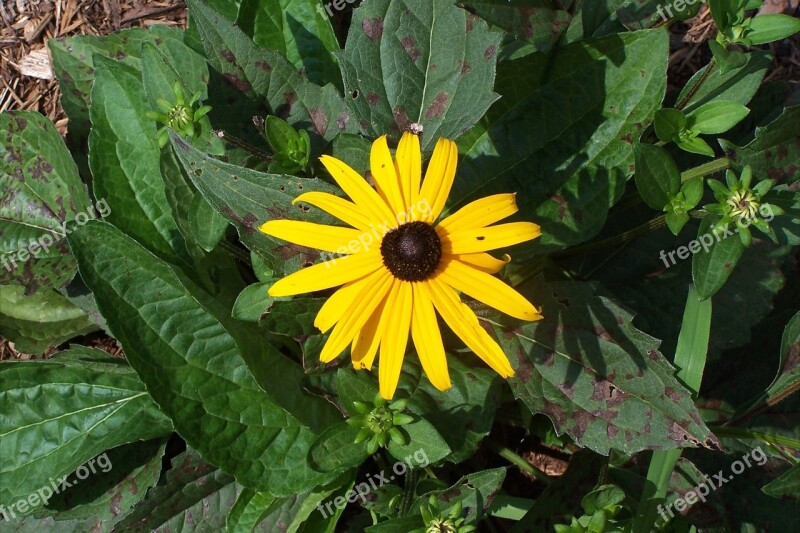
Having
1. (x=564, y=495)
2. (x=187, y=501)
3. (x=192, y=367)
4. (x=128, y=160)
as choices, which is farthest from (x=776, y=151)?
(x=187, y=501)

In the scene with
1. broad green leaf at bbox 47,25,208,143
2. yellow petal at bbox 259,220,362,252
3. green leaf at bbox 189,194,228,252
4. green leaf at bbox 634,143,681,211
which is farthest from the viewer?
broad green leaf at bbox 47,25,208,143

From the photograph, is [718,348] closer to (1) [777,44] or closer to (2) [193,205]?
(1) [777,44]

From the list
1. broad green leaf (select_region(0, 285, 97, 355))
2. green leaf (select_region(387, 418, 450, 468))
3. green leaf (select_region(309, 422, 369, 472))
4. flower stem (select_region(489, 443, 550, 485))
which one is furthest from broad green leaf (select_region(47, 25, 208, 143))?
flower stem (select_region(489, 443, 550, 485))

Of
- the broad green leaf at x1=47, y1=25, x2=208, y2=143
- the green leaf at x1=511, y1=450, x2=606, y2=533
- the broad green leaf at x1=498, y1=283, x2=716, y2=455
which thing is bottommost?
the green leaf at x1=511, y1=450, x2=606, y2=533

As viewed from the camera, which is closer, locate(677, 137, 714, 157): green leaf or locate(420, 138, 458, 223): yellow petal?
locate(420, 138, 458, 223): yellow petal

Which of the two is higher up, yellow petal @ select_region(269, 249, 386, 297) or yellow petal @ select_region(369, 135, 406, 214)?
yellow petal @ select_region(369, 135, 406, 214)

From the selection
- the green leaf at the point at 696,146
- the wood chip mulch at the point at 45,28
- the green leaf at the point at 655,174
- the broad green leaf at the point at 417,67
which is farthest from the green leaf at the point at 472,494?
the wood chip mulch at the point at 45,28

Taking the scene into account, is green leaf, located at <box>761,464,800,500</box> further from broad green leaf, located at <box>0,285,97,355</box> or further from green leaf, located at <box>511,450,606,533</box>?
broad green leaf, located at <box>0,285,97,355</box>

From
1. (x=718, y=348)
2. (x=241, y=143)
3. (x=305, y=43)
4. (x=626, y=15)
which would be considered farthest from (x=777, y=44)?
→ (x=241, y=143)
